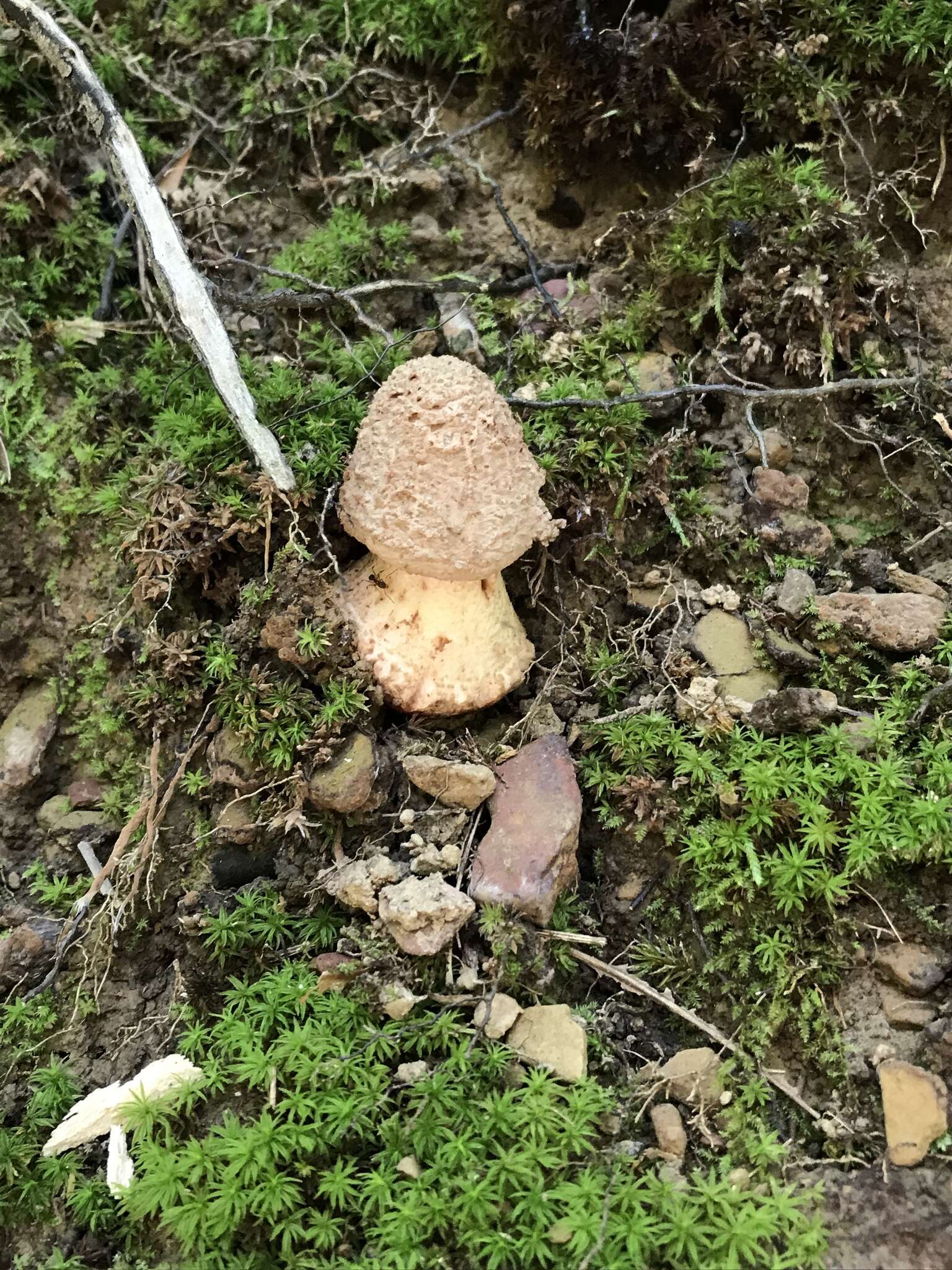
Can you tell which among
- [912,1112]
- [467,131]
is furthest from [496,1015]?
[467,131]

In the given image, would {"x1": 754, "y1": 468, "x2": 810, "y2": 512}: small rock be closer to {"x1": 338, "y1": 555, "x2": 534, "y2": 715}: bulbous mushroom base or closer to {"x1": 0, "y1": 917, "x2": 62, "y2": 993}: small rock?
{"x1": 338, "y1": 555, "x2": 534, "y2": 715}: bulbous mushroom base

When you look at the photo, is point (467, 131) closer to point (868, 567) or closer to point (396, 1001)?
point (868, 567)

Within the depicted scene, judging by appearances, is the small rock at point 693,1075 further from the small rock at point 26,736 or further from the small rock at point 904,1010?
the small rock at point 26,736

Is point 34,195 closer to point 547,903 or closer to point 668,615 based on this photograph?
point 668,615

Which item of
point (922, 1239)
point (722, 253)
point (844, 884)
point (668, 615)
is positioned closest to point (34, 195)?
point (722, 253)

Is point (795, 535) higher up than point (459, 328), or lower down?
lower down

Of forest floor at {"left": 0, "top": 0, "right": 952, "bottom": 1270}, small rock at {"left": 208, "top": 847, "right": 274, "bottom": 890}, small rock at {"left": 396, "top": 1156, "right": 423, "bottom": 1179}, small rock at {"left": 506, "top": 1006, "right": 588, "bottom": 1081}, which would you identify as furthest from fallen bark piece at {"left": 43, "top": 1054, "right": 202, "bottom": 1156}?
small rock at {"left": 506, "top": 1006, "right": 588, "bottom": 1081}

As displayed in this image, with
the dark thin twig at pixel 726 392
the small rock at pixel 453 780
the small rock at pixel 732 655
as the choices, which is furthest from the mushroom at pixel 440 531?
the small rock at pixel 732 655
